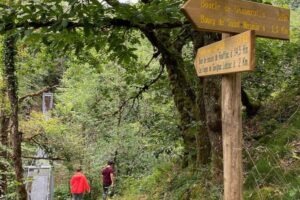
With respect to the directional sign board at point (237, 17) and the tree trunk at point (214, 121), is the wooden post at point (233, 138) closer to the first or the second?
the directional sign board at point (237, 17)

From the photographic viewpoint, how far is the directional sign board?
104 inches

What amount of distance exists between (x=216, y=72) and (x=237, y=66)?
0.96ft

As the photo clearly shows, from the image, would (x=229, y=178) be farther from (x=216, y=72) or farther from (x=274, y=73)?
(x=274, y=73)

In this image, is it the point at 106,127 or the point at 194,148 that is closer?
the point at 194,148

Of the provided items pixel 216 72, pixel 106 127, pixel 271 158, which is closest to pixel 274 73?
pixel 271 158

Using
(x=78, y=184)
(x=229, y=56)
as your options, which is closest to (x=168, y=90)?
(x=78, y=184)

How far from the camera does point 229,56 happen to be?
105 inches

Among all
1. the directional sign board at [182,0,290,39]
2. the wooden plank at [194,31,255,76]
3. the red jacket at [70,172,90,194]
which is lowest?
the red jacket at [70,172,90,194]

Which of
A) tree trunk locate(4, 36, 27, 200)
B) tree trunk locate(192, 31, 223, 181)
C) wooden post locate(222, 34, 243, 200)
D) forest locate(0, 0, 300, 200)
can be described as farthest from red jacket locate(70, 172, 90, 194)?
wooden post locate(222, 34, 243, 200)

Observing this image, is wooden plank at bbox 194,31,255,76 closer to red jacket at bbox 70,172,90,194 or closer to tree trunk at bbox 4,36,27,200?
tree trunk at bbox 4,36,27,200

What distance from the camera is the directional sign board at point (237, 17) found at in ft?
8.63

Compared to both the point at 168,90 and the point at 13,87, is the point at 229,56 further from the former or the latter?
the point at 13,87

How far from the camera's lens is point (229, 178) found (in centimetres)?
285

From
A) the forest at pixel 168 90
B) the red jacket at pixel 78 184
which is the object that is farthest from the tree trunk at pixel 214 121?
the red jacket at pixel 78 184
